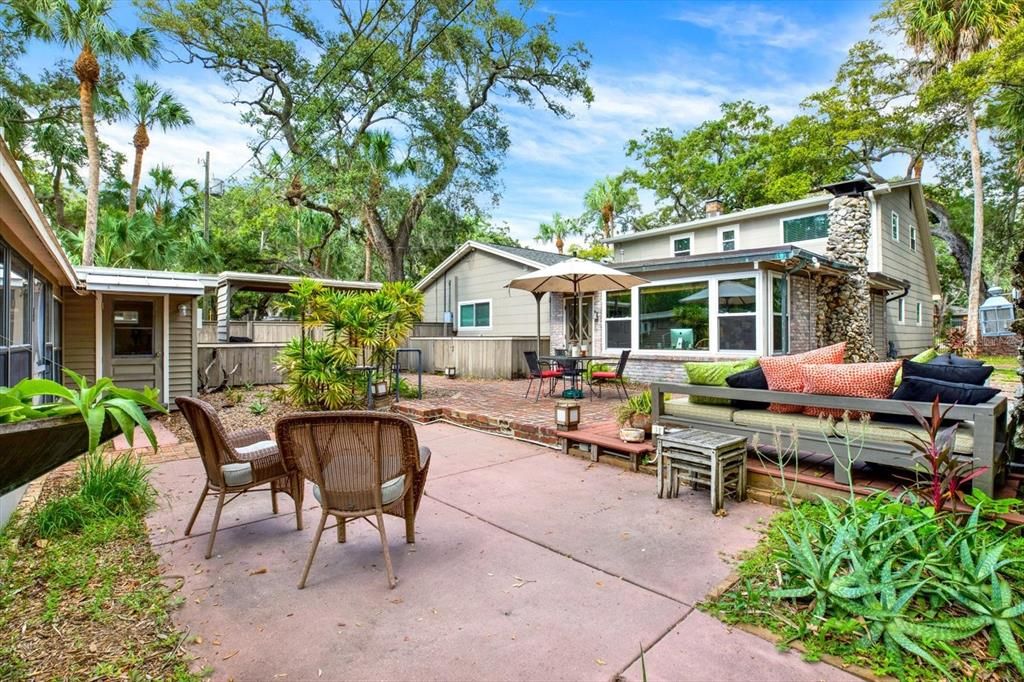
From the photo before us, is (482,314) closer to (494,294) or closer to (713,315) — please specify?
(494,294)

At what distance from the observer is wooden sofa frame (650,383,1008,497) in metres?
3.28

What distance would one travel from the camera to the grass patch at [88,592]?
7.16 feet

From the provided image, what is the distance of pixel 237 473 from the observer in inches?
133

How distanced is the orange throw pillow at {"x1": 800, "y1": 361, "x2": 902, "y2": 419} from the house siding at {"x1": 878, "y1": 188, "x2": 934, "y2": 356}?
39.5ft

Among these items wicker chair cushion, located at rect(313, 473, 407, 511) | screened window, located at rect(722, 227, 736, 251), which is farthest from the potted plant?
screened window, located at rect(722, 227, 736, 251)

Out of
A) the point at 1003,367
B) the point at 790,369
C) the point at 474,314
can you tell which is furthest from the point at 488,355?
the point at 1003,367

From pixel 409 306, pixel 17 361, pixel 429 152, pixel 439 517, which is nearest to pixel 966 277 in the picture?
pixel 429 152

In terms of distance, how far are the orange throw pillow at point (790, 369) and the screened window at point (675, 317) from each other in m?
5.79

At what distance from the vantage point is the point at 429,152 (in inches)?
739

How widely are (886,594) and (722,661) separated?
35.8 inches

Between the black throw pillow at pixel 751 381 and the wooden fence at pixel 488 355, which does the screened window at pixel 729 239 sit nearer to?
the wooden fence at pixel 488 355

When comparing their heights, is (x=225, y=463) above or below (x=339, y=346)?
below

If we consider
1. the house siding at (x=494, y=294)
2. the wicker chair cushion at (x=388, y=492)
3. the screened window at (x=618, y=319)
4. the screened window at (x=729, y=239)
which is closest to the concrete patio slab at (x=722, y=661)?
the wicker chair cushion at (x=388, y=492)

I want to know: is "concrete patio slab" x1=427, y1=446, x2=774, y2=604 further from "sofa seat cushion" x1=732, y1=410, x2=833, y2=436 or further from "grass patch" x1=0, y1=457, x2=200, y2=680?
"grass patch" x1=0, y1=457, x2=200, y2=680
